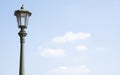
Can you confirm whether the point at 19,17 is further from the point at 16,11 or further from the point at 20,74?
the point at 20,74

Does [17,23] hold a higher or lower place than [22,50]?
higher

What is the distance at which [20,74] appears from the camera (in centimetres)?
1401

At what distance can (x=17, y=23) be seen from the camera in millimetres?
14469

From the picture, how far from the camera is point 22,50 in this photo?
14227mm

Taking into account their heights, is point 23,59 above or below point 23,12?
below

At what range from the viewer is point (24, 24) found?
1441 centimetres

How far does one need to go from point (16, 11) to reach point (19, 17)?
0.26m

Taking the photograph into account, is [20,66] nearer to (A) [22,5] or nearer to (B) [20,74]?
(B) [20,74]

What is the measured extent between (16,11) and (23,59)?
1884 millimetres

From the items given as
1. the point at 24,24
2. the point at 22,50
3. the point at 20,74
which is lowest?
the point at 20,74

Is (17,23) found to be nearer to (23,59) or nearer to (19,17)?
(19,17)

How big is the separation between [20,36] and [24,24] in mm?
517

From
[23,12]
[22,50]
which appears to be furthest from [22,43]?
[23,12]

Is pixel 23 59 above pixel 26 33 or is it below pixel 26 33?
below
